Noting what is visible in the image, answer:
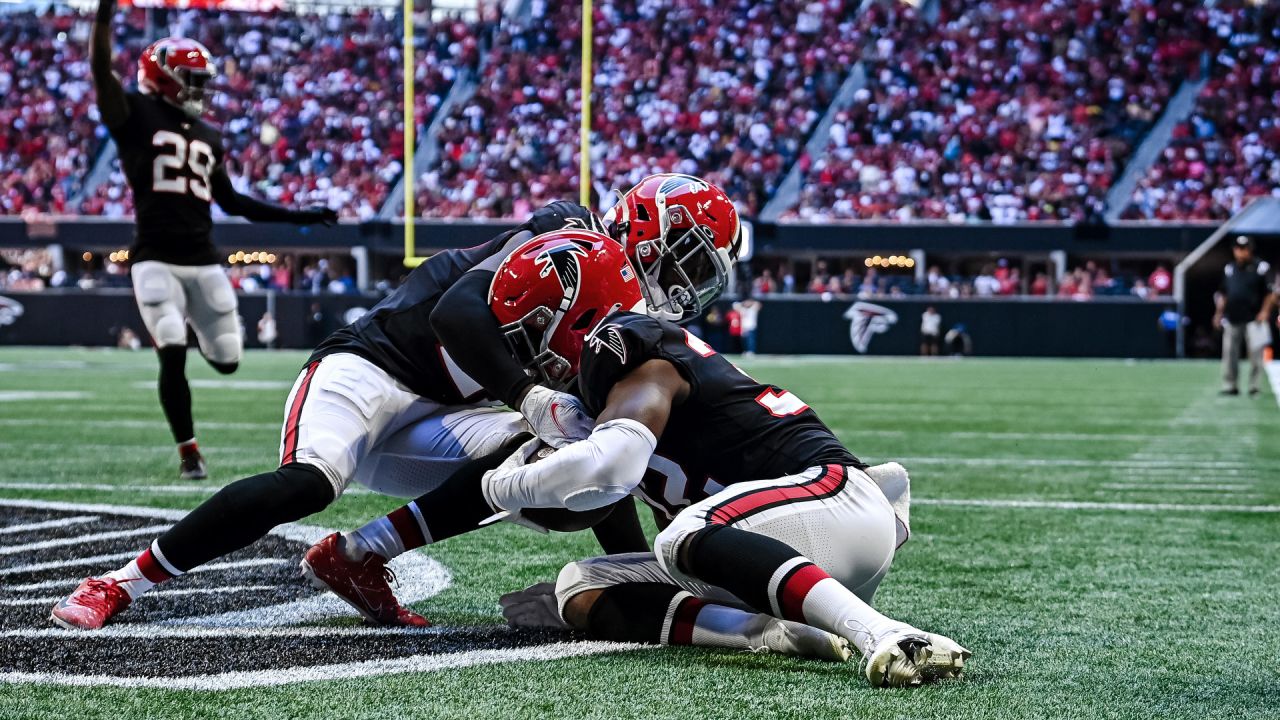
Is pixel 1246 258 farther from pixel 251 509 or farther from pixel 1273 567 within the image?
Result: pixel 251 509

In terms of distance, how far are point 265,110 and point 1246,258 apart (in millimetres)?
21355

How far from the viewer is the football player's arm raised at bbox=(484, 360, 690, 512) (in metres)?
2.71

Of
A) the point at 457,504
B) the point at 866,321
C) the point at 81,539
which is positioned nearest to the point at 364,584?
the point at 457,504

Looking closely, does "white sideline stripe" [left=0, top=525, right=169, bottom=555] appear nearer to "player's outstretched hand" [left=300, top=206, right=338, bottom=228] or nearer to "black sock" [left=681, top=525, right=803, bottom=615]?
"player's outstretched hand" [left=300, top=206, right=338, bottom=228]

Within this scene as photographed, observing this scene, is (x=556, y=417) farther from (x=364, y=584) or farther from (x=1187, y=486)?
Result: (x=1187, y=486)

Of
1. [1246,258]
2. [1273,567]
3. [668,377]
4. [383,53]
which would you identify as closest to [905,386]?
[1246,258]

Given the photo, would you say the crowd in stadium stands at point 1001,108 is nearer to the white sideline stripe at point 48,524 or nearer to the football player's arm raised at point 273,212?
the football player's arm raised at point 273,212

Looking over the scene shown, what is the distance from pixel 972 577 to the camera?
3.98 meters

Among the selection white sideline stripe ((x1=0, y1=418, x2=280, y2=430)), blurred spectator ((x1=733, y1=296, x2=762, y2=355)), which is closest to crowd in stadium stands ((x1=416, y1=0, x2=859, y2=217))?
blurred spectator ((x1=733, y1=296, x2=762, y2=355))

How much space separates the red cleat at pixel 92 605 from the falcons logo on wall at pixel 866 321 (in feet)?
70.8

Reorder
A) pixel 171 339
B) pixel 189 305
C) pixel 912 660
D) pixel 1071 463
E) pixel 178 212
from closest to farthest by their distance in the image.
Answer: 1. pixel 912 660
2. pixel 171 339
3. pixel 178 212
4. pixel 189 305
5. pixel 1071 463

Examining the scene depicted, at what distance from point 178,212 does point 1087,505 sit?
159 inches

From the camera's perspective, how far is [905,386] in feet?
48.1

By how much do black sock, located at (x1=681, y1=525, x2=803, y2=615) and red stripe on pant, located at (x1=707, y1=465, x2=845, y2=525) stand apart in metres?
0.05
